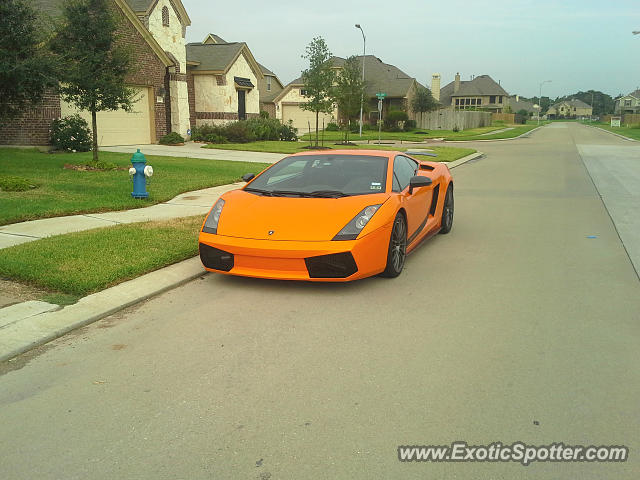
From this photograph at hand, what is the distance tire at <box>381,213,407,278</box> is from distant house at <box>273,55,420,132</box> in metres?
49.4

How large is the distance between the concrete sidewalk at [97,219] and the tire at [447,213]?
379 cm

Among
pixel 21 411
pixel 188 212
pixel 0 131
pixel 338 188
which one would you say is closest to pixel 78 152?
pixel 0 131

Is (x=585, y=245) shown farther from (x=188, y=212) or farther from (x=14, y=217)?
(x=14, y=217)

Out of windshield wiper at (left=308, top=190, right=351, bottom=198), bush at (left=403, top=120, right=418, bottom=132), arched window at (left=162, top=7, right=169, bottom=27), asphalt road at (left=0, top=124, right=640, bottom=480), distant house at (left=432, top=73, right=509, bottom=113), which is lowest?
asphalt road at (left=0, top=124, right=640, bottom=480)

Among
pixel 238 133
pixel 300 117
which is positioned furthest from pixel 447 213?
pixel 300 117

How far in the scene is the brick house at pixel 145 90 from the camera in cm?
2059

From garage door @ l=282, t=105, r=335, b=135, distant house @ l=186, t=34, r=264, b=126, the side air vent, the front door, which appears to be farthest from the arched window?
the side air vent

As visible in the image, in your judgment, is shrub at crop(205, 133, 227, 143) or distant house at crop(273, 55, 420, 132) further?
distant house at crop(273, 55, 420, 132)

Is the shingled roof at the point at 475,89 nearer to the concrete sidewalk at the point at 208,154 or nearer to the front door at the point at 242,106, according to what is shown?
the front door at the point at 242,106

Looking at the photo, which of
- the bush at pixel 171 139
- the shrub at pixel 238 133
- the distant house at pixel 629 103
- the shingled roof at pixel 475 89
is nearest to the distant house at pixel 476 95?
the shingled roof at pixel 475 89

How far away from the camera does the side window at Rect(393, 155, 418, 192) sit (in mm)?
6870

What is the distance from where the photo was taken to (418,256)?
24.3 ft

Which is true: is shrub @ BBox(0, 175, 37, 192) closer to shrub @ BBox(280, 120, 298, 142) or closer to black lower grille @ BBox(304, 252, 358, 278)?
black lower grille @ BBox(304, 252, 358, 278)

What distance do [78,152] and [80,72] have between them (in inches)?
287
